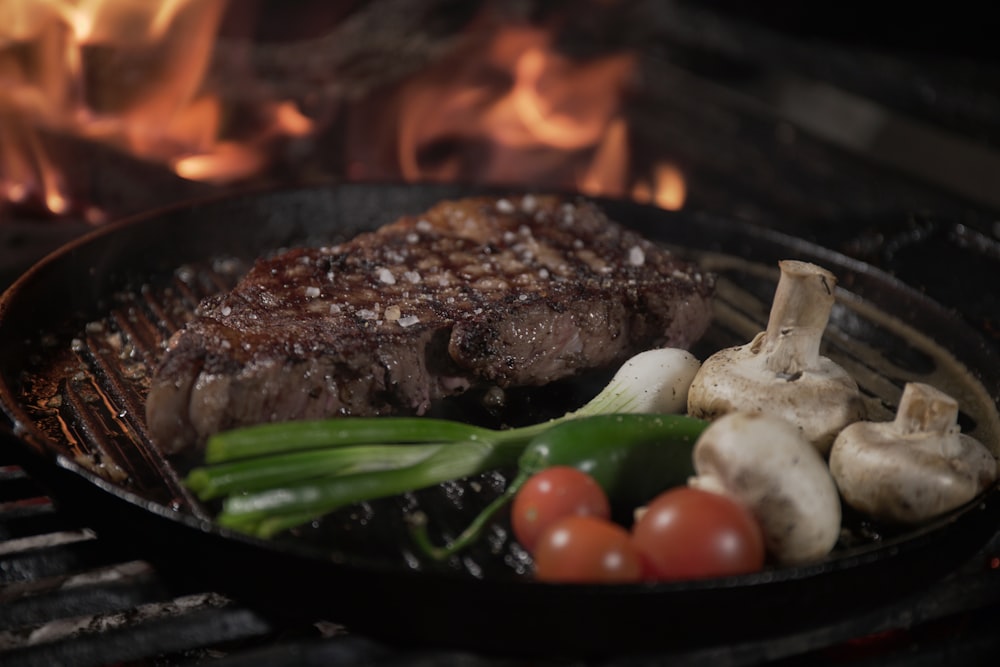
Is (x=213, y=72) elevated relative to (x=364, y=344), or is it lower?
elevated

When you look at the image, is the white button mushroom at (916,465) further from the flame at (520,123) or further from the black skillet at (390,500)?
the flame at (520,123)

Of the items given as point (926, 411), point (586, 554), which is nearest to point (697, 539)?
point (586, 554)

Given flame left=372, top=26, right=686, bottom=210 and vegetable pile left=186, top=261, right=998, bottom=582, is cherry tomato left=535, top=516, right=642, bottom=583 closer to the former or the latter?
vegetable pile left=186, top=261, right=998, bottom=582

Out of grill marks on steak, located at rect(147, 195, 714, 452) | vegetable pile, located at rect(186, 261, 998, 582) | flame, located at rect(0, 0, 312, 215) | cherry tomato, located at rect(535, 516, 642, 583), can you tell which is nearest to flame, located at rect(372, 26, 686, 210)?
flame, located at rect(0, 0, 312, 215)

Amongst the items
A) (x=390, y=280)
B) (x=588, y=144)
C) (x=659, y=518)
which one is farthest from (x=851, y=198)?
(x=659, y=518)

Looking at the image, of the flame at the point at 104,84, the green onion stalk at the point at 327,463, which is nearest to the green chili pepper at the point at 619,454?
the green onion stalk at the point at 327,463

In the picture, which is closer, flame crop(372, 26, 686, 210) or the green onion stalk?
the green onion stalk

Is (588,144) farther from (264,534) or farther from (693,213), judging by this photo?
(264,534)

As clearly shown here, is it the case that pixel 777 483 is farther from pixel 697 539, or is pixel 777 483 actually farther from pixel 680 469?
pixel 680 469
